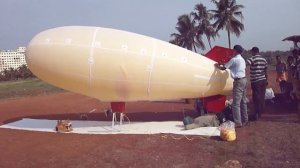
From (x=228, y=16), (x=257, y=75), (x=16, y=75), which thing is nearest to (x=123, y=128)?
(x=257, y=75)

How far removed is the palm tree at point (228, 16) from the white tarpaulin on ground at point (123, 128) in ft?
148

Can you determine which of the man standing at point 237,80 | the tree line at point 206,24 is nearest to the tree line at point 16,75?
the tree line at point 206,24

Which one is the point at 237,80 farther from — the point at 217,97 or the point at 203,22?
the point at 203,22

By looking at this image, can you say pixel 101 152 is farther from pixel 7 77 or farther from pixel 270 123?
pixel 7 77

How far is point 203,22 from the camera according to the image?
60.4 m

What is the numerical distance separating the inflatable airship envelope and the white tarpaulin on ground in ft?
2.95

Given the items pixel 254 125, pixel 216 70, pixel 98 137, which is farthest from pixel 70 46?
pixel 254 125

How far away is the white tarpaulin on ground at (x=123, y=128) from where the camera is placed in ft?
32.5

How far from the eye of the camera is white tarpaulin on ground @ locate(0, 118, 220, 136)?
32.5 ft

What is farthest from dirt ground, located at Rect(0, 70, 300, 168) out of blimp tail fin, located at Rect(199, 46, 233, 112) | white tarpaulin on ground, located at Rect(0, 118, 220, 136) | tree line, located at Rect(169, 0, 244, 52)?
tree line, located at Rect(169, 0, 244, 52)

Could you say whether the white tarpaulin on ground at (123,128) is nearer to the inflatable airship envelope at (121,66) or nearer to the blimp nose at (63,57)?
the inflatable airship envelope at (121,66)

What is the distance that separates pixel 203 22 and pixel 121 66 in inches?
2064

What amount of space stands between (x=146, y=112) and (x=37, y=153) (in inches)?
243

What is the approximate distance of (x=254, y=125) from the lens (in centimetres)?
1023
